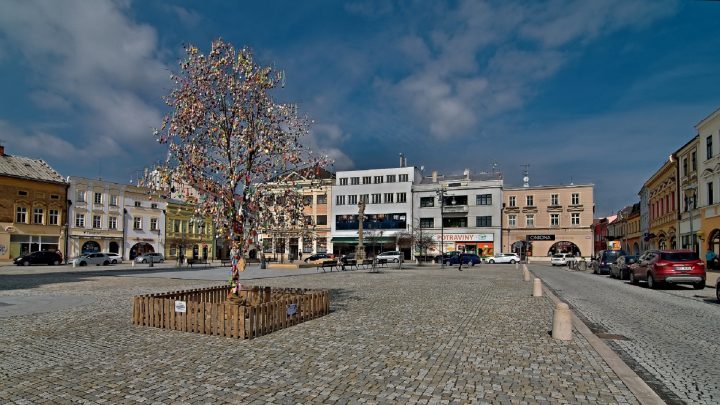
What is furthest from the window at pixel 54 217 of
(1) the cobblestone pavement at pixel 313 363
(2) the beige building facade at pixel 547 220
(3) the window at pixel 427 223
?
(2) the beige building facade at pixel 547 220

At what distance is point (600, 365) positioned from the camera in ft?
24.0

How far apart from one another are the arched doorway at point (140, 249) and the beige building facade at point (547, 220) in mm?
49048

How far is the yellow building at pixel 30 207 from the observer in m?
50.2

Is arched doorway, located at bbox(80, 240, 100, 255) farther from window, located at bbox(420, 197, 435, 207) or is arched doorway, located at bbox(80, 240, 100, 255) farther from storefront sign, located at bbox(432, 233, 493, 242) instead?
storefront sign, located at bbox(432, 233, 493, 242)

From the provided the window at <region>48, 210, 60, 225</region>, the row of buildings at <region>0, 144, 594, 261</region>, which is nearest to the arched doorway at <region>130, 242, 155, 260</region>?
the row of buildings at <region>0, 144, 594, 261</region>

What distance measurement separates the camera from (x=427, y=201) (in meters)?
74.3

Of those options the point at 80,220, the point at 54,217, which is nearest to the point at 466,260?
the point at 80,220

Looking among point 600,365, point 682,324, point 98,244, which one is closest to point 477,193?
point 98,244

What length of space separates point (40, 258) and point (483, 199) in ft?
177

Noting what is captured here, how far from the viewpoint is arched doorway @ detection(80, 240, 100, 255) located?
5732cm

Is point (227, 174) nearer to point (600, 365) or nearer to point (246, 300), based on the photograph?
point (246, 300)

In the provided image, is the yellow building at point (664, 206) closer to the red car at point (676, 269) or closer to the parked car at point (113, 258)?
the red car at point (676, 269)

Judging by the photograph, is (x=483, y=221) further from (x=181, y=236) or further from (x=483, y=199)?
(x=181, y=236)

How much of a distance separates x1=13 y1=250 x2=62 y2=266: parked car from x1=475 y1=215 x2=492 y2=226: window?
5150 centimetres
